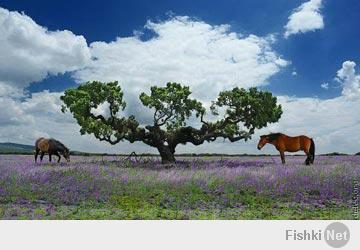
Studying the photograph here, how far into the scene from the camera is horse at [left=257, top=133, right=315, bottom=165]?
21000mm

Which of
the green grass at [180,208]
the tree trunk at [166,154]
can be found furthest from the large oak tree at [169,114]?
the green grass at [180,208]

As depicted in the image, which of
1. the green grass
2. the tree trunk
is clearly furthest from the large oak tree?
the green grass

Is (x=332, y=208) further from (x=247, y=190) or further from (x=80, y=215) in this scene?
(x=80, y=215)

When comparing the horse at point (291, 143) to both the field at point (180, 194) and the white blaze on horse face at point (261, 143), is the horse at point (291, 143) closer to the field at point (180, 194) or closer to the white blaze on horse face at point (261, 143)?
the white blaze on horse face at point (261, 143)

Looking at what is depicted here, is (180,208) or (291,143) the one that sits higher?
(291,143)

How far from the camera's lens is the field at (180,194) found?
436 inches

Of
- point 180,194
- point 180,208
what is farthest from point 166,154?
point 180,208

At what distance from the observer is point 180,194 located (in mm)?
13555

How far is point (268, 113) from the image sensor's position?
74.0 ft

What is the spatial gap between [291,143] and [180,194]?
30.3 ft

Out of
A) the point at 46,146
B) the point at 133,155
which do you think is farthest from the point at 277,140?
the point at 46,146

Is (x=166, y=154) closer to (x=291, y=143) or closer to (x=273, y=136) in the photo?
(x=273, y=136)

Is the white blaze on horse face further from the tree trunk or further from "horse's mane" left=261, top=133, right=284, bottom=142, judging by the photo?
the tree trunk
